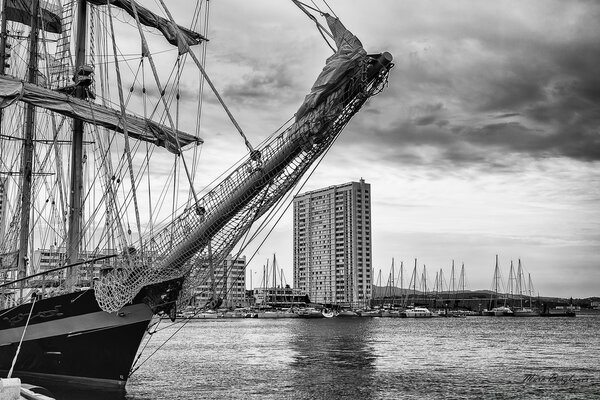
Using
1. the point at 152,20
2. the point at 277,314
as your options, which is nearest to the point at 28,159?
the point at 152,20

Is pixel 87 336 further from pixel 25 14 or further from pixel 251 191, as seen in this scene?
pixel 25 14

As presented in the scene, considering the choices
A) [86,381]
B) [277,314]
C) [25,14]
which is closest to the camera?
[86,381]

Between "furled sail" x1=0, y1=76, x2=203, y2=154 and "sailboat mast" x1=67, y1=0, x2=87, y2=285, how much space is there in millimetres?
1336

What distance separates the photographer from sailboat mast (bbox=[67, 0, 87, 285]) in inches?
1155

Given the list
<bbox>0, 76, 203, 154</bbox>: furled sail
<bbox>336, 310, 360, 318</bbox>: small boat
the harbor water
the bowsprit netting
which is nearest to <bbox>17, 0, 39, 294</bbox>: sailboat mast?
<bbox>0, 76, 203, 154</bbox>: furled sail

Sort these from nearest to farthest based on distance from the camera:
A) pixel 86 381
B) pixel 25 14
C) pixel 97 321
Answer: pixel 97 321, pixel 86 381, pixel 25 14

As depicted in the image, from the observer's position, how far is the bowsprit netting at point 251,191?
19078 mm

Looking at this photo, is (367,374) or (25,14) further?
(367,374)

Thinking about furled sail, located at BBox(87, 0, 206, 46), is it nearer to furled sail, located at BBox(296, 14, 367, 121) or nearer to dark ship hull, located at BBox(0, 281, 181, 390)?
dark ship hull, located at BBox(0, 281, 181, 390)

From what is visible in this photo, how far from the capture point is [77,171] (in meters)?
29.9

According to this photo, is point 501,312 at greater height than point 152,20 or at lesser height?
lesser

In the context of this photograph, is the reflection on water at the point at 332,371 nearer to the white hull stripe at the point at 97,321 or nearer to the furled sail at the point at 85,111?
the white hull stripe at the point at 97,321

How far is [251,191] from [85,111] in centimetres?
1213

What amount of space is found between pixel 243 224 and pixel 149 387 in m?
14.0
